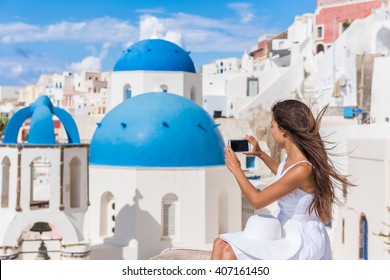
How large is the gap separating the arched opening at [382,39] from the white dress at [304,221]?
1759 cm

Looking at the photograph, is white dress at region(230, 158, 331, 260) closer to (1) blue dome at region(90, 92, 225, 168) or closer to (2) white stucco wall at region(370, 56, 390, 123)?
(1) blue dome at region(90, 92, 225, 168)

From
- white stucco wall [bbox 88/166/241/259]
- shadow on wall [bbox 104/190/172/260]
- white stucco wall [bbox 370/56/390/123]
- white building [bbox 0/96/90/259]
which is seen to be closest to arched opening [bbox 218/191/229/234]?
white stucco wall [bbox 88/166/241/259]

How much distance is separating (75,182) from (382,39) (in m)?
14.2

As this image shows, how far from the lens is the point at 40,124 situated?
8453 millimetres

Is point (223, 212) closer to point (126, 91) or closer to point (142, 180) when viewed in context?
point (142, 180)

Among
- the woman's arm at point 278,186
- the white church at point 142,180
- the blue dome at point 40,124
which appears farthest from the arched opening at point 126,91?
the woman's arm at point 278,186

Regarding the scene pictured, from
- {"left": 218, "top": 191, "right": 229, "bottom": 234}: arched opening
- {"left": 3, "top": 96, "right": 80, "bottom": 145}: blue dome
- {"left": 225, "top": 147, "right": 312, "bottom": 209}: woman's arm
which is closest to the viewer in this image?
{"left": 225, "top": 147, "right": 312, "bottom": 209}: woman's arm

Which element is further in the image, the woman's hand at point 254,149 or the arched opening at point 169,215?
the arched opening at point 169,215

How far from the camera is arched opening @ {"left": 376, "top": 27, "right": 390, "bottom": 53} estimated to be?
747 inches

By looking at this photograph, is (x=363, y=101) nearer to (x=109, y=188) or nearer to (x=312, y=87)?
(x=312, y=87)

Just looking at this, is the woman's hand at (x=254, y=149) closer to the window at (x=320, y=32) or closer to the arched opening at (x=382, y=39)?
the arched opening at (x=382, y=39)

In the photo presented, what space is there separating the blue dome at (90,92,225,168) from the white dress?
7.40m

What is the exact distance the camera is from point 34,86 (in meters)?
46.8

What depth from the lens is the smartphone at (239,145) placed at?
117 inches
